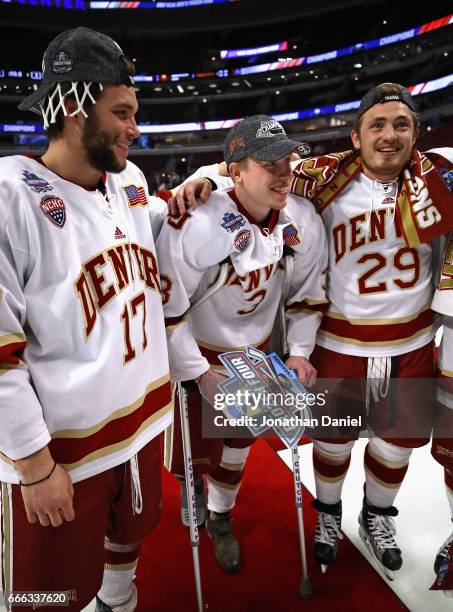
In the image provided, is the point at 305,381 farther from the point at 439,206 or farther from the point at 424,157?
the point at 424,157

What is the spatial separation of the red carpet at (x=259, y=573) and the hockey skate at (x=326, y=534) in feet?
0.20

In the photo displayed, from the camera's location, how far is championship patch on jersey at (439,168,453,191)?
5.52 feet

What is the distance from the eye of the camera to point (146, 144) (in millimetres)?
22500

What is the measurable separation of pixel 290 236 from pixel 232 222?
237 millimetres

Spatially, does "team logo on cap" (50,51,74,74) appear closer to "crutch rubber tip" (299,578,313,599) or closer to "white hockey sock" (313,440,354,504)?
"white hockey sock" (313,440,354,504)

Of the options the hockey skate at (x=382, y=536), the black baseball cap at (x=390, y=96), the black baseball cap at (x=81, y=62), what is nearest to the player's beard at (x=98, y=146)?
the black baseball cap at (x=81, y=62)

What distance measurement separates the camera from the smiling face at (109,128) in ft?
3.88

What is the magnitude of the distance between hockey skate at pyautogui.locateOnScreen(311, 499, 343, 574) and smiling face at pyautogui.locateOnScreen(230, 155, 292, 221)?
1.39m

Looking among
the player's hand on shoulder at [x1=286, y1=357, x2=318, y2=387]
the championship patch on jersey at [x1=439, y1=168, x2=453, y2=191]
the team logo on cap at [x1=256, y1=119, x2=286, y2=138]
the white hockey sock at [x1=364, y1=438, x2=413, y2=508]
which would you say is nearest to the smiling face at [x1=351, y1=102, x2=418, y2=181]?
the championship patch on jersey at [x1=439, y1=168, x2=453, y2=191]

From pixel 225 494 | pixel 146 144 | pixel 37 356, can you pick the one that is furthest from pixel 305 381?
pixel 146 144

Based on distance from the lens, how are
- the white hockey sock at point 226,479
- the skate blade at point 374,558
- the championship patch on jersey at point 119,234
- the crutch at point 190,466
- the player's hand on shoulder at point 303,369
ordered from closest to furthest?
the championship patch on jersey at point 119,234 < the crutch at point 190,466 < the player's hand on shoulder at point 303,369 < the skate blade at point 374,558 < the white hockey sock at point 226,479

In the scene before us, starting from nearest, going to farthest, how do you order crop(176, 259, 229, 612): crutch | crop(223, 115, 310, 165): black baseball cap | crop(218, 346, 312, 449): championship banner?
crop(218, 346, 312, 449): championship banner → crop(223, 115, 310, 165): black baseball cap → crop(176, 259, 229, 612): crutch

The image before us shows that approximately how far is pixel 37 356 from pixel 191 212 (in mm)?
721

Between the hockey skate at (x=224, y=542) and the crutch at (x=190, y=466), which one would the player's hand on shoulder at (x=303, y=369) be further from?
the hockey skate at (x=224, y=542)
